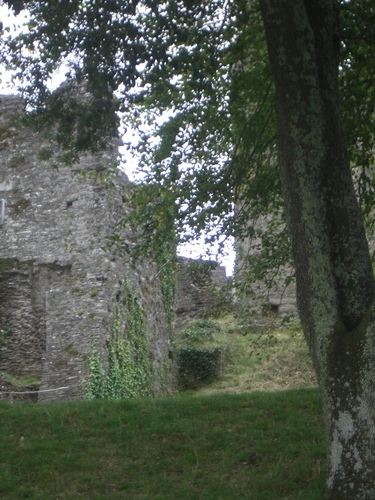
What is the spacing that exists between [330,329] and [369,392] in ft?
2.14

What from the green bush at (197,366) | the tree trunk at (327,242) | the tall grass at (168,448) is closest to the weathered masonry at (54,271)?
the green bush at (197,366)

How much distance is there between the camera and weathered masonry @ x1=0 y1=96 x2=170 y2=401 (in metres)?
15.1

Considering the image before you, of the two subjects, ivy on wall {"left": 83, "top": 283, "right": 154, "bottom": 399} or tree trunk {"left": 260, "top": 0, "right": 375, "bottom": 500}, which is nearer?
tree trunk {"left": 260, "top": 0, "right": 375, "bottom": 500}

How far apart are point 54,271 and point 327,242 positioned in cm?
928

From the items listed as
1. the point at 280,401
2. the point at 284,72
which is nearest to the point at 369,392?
the point at 284,72

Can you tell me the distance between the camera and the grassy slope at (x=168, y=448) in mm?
8359

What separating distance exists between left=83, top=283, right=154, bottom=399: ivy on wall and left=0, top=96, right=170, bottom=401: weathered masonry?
0.18 metres

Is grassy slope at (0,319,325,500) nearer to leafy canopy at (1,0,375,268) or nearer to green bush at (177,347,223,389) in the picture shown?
leafy canopy at (1,0,375,268)

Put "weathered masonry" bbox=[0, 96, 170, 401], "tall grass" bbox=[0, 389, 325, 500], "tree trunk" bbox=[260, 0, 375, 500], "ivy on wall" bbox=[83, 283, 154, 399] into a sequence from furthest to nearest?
"weathered masonry" bbox=[0, 96, 170, 401]
"ivy on wall" bbox=[83, 283, 154, 399]
"tall grass" bbox=[0, 389, 325, 500]
"tree trunk" bbox=[260, 0, 375, 500]

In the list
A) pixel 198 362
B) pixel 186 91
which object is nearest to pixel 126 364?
pixel 198 362

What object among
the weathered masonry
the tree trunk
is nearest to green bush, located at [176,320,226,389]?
the weathered masonry

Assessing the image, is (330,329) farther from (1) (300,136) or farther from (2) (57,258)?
(2) (57,258)

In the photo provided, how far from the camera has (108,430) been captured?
9.88 metres

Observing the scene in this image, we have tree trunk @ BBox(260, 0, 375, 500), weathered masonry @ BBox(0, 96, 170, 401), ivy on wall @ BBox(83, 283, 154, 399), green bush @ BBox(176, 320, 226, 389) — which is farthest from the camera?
green bush @ BBox(176, 320, 226, 389)
